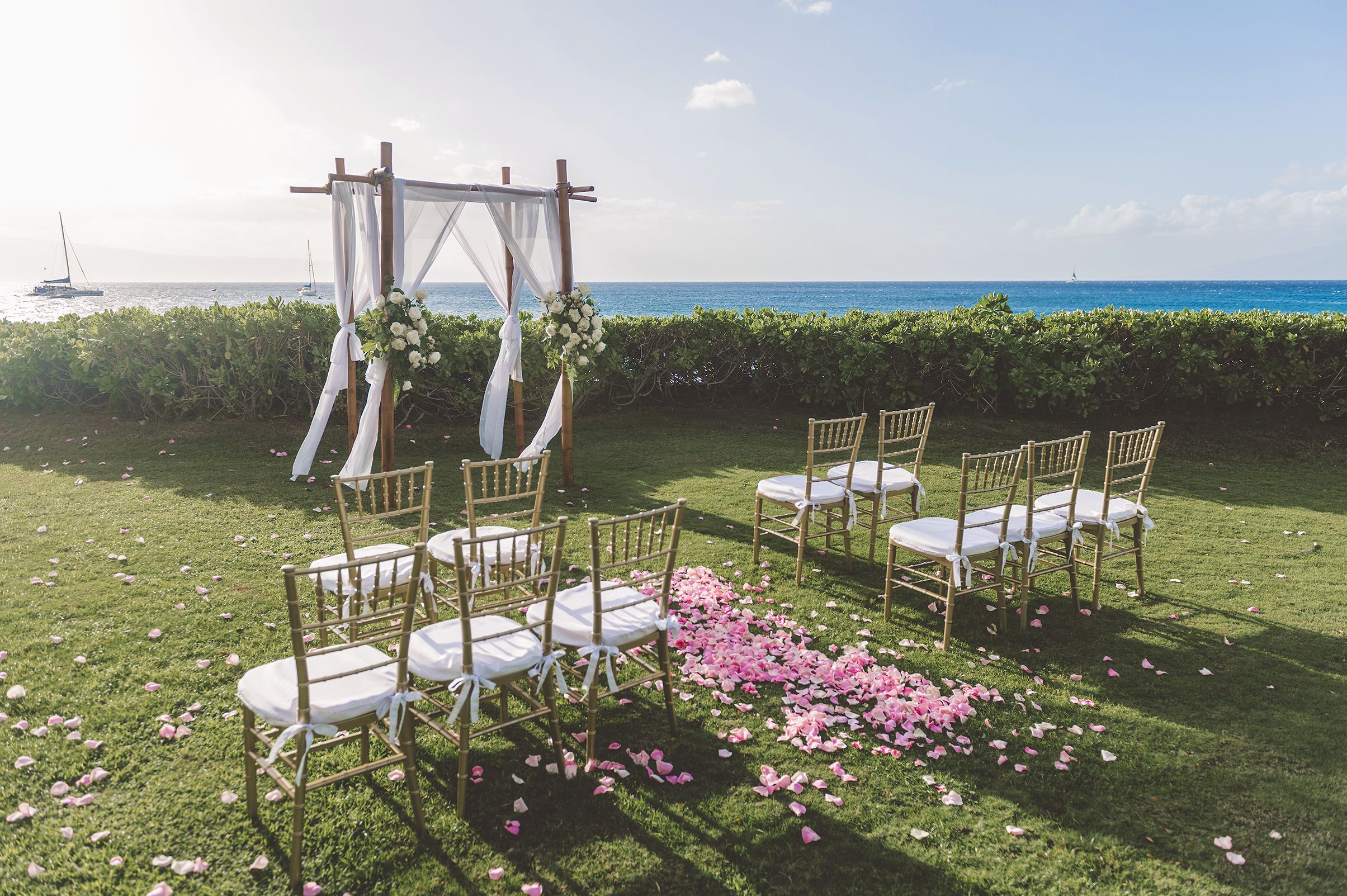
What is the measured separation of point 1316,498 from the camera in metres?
7.20

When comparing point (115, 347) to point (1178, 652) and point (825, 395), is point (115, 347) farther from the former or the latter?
point (1178, 652)

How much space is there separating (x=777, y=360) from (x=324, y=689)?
845 cm

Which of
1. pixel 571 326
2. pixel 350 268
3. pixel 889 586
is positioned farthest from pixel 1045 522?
pixel 350 268

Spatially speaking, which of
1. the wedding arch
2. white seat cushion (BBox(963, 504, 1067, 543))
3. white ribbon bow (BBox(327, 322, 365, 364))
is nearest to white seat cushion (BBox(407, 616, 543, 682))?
white seat cushion (BBox(963, 504, 1067, 543))

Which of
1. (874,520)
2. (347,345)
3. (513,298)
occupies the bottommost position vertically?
(874,520)

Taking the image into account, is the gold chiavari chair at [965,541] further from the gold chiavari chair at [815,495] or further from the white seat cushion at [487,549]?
the white seat cushion at [487,549]

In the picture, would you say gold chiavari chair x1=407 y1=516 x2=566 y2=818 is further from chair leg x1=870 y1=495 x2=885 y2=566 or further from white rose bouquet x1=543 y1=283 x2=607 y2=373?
white rose bouquet x1=543 y1=283 x2=607 y2=373

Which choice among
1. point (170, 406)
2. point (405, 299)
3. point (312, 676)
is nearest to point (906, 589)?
point (312, 676)

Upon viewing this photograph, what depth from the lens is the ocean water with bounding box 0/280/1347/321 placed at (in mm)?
51281

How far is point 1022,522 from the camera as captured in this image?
4496 mm

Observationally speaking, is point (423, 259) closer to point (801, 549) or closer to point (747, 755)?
point (801, 549)

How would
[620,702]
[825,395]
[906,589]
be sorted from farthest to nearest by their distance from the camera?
[825,395] < [906,589] < [620,702]

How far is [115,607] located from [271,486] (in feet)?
8.79

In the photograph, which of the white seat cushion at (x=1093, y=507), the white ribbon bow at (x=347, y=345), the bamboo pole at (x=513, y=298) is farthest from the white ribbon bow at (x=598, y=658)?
the bamboo pole at (x=513, y=298)
